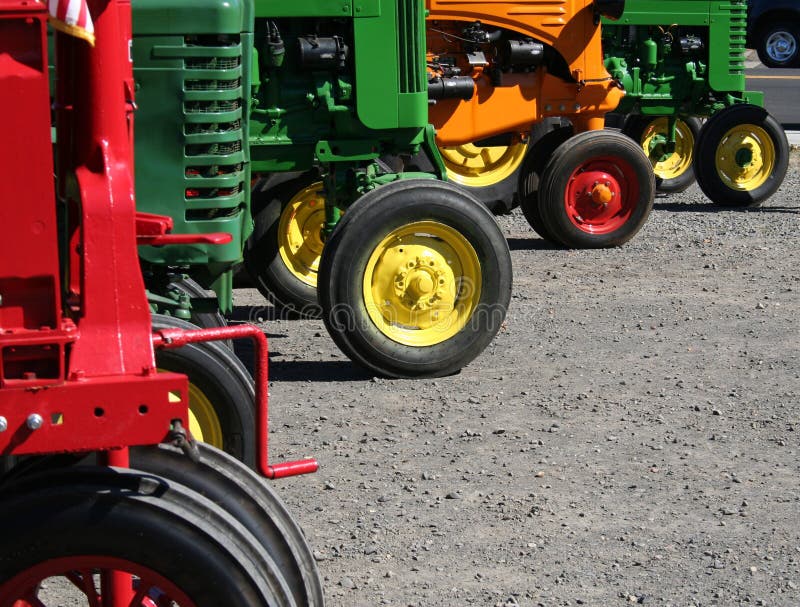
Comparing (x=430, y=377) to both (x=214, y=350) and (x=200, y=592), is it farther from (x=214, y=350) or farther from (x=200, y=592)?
(x=200, y=592)

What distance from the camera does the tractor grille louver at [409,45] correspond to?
7039 mm

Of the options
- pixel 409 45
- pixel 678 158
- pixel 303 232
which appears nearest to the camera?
pixel 409 45

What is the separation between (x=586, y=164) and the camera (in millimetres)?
10445

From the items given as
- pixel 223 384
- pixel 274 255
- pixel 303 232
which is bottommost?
pixel 223 384

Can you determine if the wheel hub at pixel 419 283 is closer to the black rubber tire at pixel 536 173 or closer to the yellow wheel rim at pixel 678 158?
the black rubber tire at pixel 536 173

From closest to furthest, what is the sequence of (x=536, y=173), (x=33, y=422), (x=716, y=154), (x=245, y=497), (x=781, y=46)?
(x=33, y=422) → (x=245, y=497) → (x=536, y=173) → (x=716, y=154) → (x=781, y=46)

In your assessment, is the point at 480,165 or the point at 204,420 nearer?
the point at 204,420

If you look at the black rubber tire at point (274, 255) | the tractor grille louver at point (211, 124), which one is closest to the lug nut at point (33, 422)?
the tractor grille louver at point (211, 124)

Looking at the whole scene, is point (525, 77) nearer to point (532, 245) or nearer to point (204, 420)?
point (532, 245)

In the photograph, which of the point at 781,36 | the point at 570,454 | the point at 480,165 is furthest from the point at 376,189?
the point at 781,36

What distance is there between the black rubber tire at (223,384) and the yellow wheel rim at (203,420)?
11 mm

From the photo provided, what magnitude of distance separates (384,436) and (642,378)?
5.18 feet

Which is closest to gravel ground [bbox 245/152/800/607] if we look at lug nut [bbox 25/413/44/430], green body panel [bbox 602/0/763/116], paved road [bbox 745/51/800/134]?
lug nut [bbox 25/413/44/430]

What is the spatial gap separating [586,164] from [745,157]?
8.11 ft
